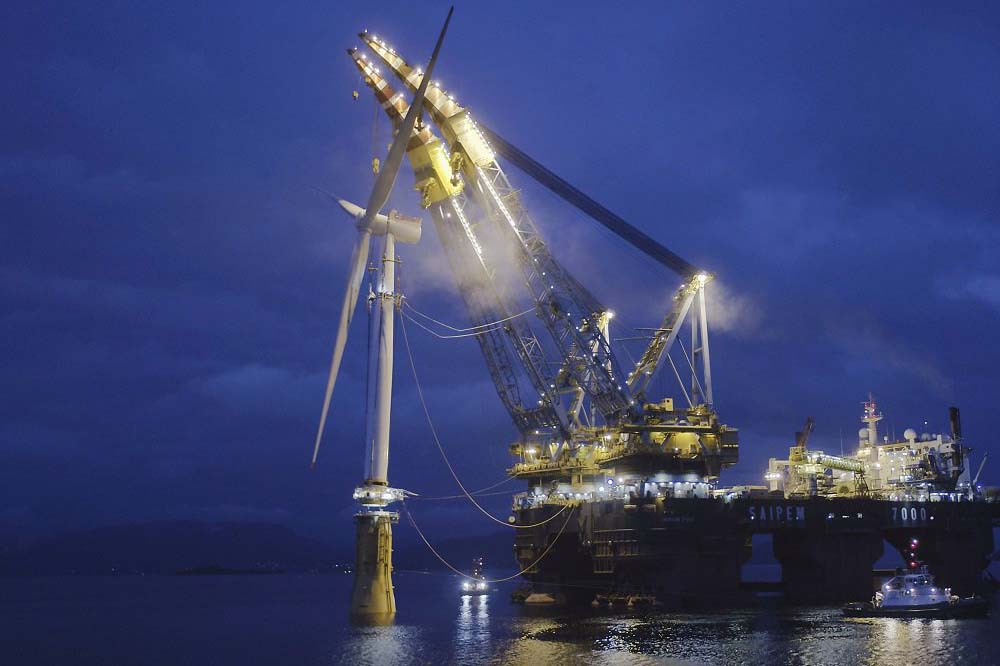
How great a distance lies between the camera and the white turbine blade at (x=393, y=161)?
6112 centimetres

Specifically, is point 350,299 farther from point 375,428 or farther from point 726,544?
point 726,544

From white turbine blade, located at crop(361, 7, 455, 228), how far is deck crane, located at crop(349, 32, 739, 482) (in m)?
25.4

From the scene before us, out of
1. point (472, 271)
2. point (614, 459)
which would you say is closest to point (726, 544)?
point (614, 459)

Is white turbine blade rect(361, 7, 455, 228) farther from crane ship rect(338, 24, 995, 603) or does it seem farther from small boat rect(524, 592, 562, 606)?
small boat rect(524, 592, 562, 606)

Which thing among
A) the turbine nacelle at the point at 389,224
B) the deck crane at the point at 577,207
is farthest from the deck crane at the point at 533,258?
the turbine nacelle at the point at 389,224

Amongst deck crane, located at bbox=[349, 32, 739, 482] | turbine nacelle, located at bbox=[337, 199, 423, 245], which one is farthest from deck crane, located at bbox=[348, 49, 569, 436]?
turbine nacelle, located at bbox=[337, 199, 423, 245]

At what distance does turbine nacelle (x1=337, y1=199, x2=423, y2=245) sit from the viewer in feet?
222

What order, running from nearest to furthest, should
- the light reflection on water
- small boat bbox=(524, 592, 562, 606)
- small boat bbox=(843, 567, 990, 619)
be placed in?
the light reflection on water
small boat bbox=(843, 567, 990, 619)
small boat bbox=(524, 592, 562, 606)

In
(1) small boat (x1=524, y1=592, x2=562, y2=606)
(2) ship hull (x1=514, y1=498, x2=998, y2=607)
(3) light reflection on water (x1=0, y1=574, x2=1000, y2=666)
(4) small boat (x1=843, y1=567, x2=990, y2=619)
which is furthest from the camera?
(1) small boat (x1=524, y1=592, x2=562, y2=606)

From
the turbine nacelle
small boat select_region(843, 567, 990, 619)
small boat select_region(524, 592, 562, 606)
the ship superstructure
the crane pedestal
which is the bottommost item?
small boat select_region(524, 592, 562, 606)

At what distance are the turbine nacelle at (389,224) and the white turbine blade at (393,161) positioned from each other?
53cm

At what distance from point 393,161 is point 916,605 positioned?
5880 centimetres

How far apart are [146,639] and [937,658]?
69763 mm

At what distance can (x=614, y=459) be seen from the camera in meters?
92.5
